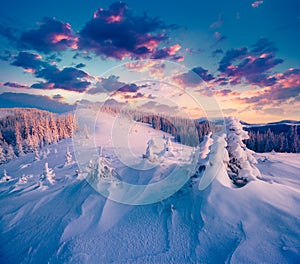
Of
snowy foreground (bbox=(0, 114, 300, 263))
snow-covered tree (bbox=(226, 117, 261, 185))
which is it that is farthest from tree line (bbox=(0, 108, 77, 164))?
snow-covered tree (bbox=(226, 117, 261, 185))

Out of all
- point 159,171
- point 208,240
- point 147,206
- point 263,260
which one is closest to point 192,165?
point 159,171

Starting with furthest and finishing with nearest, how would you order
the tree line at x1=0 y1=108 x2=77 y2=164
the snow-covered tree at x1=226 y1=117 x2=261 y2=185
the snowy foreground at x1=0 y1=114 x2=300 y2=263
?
the tree line at x1=0 y1=108 x2=77 y2=164 → the snow-covered tree at x1=226 y1=117 x2=261 y2=185 → the snowy foreground at x1=0 y1=114 x2=300 y2=263

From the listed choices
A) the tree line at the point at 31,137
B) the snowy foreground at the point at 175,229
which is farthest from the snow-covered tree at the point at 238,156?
the tree line at the point at 31,137

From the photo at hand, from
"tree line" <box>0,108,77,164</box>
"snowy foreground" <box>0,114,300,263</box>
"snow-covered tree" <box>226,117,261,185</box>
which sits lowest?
"tree line" <box>0,108,77,164</box>

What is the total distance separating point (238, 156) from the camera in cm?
851

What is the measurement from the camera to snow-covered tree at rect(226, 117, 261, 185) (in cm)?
811

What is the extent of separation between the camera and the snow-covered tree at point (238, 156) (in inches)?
319

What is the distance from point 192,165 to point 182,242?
3696 millimetres

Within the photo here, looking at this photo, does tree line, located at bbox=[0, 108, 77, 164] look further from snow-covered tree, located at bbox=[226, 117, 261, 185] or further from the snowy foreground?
snow-covered tree, located at bbox=[226, 117, 261, 185]

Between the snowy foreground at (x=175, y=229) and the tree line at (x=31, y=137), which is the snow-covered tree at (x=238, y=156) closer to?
the snowy foreground at (x=175, y=229)

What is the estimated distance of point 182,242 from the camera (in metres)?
6.05

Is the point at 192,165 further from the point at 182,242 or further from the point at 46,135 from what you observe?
the point at 46,135

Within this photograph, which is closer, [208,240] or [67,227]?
[208,240]

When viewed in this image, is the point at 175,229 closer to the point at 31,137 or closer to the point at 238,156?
the point at 238,156
